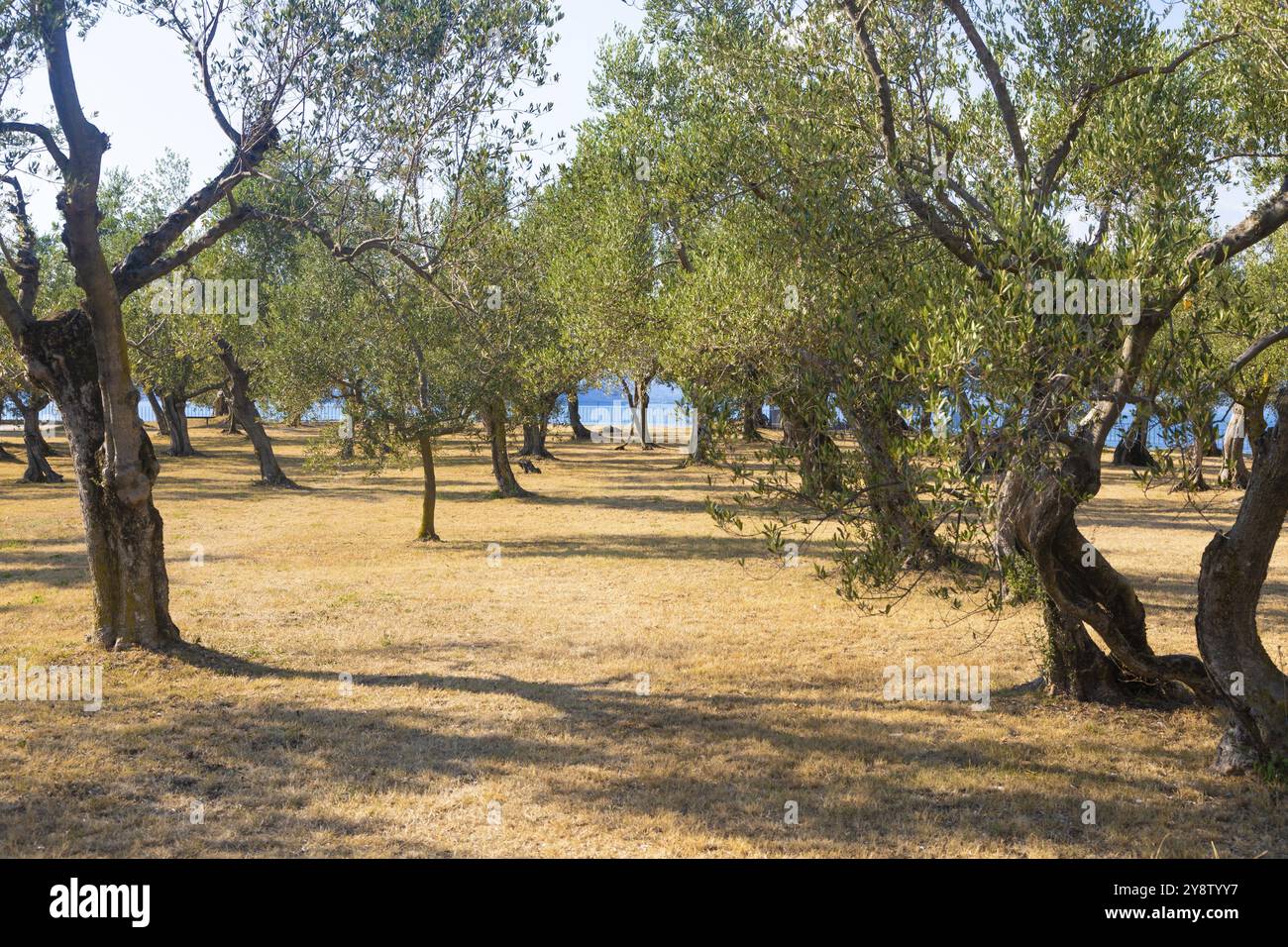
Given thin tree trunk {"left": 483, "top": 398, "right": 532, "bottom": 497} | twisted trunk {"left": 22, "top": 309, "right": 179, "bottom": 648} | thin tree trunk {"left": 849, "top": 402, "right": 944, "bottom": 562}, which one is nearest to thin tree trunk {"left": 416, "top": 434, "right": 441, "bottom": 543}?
thin tree trunk {"left": 483, "top": 398, "right": 532, "bottom": 497}

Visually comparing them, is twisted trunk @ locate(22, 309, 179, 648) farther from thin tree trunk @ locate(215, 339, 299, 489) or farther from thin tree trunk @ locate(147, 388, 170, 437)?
thin tree trunk @ locate(147, 388, 170, 437)

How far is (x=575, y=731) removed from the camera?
10539 millimetres

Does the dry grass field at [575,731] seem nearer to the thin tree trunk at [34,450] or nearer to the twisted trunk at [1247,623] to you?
the twisted trunk at [1247,623]

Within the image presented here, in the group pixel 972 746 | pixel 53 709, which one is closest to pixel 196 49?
pixel 53 709

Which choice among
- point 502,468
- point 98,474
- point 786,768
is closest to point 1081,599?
point 786,768

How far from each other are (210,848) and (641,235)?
1597 centimetres

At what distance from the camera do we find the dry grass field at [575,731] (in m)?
7.89

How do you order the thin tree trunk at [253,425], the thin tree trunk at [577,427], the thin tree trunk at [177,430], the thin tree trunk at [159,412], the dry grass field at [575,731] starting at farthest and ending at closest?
the thin tree trunk at [577,427]
the thin tree trunk at [159,412]
the thin tree trunk at [177,430]
the thin tree trunk at [253,425]
the dry grass field at [575,731]

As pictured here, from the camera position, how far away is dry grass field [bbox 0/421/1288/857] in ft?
25.9

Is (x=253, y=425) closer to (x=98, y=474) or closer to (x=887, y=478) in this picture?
(x=98, y=474)

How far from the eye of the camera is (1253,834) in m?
7.82

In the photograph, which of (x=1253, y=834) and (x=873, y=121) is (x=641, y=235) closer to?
(x=873, y=121)

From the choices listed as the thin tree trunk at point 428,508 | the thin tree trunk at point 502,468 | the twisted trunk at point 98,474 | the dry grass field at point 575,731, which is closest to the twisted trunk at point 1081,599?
the dry grass field at point 575,731

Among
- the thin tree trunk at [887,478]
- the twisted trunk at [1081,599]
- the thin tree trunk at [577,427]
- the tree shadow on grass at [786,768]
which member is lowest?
the tree shadow on grass at [786,768]
